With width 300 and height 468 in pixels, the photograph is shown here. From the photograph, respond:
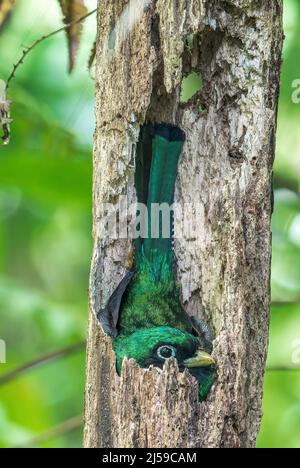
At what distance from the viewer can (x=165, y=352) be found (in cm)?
334

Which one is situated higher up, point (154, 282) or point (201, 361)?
point (154, 282)

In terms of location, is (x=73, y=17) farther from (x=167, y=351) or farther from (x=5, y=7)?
(x=167, y=351)

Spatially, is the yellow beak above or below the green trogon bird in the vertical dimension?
below

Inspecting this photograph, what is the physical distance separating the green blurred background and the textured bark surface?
56 cm

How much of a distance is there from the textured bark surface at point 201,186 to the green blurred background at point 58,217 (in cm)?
56

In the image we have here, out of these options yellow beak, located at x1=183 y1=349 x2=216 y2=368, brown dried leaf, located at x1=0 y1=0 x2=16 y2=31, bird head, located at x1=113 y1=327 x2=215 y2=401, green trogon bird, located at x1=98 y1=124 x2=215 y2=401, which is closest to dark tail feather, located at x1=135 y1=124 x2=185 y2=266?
green trogon bird, located at x1=98 y1=124 x2=215 y2=401

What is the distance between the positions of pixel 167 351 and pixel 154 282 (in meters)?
0.44

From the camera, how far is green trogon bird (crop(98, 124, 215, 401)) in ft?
11.3

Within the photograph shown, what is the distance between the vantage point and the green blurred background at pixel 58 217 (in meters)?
5.02

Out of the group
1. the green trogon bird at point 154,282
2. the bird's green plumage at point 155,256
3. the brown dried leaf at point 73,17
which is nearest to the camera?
the green trogon bird at point 154,282

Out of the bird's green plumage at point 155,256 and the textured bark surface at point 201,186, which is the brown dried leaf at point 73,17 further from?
the bird's green plumage at point 155,256

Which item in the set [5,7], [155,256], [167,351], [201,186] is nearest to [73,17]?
[5,7]

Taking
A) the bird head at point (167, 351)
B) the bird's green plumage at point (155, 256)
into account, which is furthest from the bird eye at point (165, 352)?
the bird's green plumage at point (155, 256)

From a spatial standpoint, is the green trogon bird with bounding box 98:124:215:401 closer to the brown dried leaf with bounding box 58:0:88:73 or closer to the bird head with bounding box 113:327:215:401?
the bird head with bounding box 113:327:215:401
